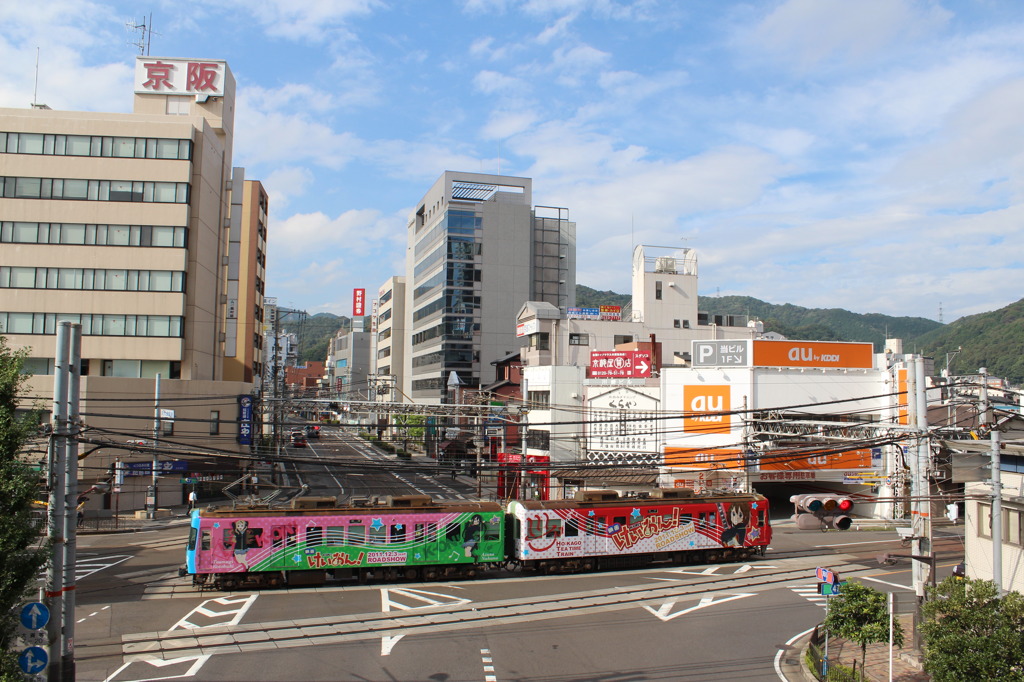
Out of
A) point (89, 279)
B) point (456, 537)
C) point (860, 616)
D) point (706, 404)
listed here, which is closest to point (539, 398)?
point (706, 404)

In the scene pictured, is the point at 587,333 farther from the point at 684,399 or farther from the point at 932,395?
the point at 932,395

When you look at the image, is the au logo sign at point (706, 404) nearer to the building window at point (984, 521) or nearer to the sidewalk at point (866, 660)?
the building window at point (984, 521)

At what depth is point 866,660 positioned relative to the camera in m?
17.9

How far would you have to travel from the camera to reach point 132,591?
24531 millimetres

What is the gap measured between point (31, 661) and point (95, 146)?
140ft

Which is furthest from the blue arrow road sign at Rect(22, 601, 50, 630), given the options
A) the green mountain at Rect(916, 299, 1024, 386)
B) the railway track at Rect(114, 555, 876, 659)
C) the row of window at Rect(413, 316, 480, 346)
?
the row of window at Rect(413, 316, 480, 346)

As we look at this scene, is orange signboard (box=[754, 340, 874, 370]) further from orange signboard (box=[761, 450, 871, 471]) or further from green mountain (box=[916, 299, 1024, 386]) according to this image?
green mountain (box=[916, 299, 1024, 386])

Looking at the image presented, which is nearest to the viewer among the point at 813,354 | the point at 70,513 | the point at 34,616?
the point at 34,616

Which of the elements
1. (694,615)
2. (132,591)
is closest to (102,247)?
(132,591)

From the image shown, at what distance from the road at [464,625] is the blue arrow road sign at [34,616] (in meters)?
5.26

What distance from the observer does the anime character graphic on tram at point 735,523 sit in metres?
30.6

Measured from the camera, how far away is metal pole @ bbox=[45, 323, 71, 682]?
12.6 m

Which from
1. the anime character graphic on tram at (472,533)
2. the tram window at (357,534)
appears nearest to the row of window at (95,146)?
the tram window at (357,534)

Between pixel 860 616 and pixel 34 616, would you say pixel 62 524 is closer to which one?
pixel 34 616
